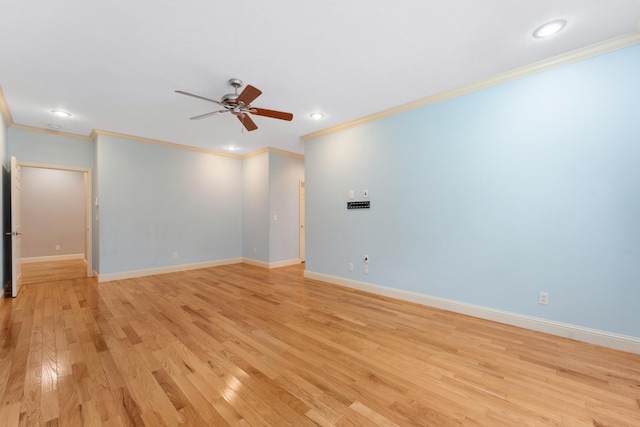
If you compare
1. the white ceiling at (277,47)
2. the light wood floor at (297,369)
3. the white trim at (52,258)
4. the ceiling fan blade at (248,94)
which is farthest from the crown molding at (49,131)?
the ceiling fan blade at (248,94)

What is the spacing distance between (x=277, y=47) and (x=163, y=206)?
14.8 feet

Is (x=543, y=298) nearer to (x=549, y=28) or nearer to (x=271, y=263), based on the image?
(x=549, y=28)

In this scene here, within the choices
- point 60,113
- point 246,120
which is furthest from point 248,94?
point 60,113

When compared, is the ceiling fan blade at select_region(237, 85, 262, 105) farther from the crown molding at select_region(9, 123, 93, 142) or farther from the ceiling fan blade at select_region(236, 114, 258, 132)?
the crown molding at select_region(9, 123, 93, 142)

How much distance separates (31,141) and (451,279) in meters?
7.33

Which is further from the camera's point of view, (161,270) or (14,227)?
(161,270)

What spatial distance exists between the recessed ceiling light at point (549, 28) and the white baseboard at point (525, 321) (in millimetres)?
2720

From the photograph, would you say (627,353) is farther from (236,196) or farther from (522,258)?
(236,196)

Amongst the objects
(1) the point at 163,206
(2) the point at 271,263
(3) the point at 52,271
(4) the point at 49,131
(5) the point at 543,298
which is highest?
(4) the point at 49,131

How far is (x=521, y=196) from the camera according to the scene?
9.45 ft

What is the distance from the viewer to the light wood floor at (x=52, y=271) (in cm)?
516

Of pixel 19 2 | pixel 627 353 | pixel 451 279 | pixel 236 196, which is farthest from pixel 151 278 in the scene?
pixel 627 353

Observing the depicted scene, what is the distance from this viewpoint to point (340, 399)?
5.75 feet

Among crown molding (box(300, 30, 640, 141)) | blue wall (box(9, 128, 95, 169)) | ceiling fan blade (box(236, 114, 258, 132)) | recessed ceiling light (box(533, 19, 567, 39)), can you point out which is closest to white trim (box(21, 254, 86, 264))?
blue wall (box(9, 128, 95, 169))
